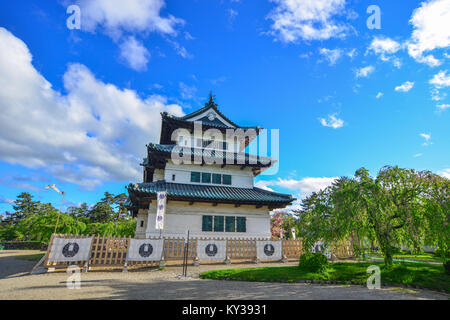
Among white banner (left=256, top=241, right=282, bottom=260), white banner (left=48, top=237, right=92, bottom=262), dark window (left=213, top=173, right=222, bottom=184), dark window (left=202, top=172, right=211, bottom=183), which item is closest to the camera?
white banner (left=48, top=237, right=92, bottom=262)

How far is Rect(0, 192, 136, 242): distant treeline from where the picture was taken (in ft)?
81.5

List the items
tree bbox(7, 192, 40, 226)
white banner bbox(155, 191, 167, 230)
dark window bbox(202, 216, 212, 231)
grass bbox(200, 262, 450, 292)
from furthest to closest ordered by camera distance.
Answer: tree bbox(7, 192, 40, 226), dark window bbox(202, 216, 212, 231), white banner bbox(155, 191, 167, 230), grass bbox(200, 262, 450, 292)

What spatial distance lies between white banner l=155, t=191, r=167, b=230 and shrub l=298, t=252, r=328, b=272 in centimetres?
868

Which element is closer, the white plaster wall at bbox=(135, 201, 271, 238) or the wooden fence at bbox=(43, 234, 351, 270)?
the wooden fence at bbox=(43, 234, 351, 270)

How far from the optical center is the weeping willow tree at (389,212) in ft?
25.3

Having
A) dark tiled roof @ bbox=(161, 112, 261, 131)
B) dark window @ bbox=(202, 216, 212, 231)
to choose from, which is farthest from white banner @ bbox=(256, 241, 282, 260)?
dark tiled roof @ bbox=(161, 112, 261, 131)

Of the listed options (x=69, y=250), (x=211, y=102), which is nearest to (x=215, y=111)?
(x=211, y=102)

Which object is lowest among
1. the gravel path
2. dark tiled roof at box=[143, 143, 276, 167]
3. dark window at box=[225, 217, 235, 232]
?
the gravel path

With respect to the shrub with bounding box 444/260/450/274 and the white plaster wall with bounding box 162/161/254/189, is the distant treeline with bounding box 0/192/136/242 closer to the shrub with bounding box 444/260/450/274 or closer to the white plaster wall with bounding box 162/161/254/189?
the white plaster wall with bounding box 162/161/254/189

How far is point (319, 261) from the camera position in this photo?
9.83 meters

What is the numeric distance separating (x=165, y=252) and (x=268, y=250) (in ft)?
23.5

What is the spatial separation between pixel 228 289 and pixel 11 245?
4532cm

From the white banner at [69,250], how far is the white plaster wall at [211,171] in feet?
24.5

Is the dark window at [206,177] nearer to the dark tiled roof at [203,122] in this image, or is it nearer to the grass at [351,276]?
the dark tiled roof at [203,122]
